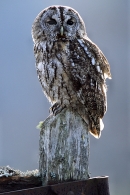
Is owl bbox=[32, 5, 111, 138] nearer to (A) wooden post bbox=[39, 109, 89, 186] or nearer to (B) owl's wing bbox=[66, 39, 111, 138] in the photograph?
(B) owl's wing bbox=[66, 39, 111, 138]

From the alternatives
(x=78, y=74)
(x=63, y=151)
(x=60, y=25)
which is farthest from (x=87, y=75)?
(x=63, y=151)

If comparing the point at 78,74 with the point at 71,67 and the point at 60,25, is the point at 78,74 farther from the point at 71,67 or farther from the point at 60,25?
the point at 60,25

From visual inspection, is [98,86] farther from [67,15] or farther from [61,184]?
[61,184]

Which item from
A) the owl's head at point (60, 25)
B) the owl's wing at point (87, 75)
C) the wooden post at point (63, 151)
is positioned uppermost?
the owl's head at point (60, 25)

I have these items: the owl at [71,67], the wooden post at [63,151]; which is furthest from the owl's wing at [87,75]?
the wooden post at [63,151]

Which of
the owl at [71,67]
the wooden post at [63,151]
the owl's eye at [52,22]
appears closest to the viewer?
the wooden post at [63,151]

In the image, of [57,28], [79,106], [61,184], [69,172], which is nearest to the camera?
[61,184]

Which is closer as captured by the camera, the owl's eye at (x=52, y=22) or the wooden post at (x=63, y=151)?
the wooden post at (x=63, y=151)

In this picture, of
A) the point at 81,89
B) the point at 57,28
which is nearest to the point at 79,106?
the point at 81,89

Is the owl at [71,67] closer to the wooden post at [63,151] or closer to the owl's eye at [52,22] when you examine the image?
the owl's eye at [52,22]
